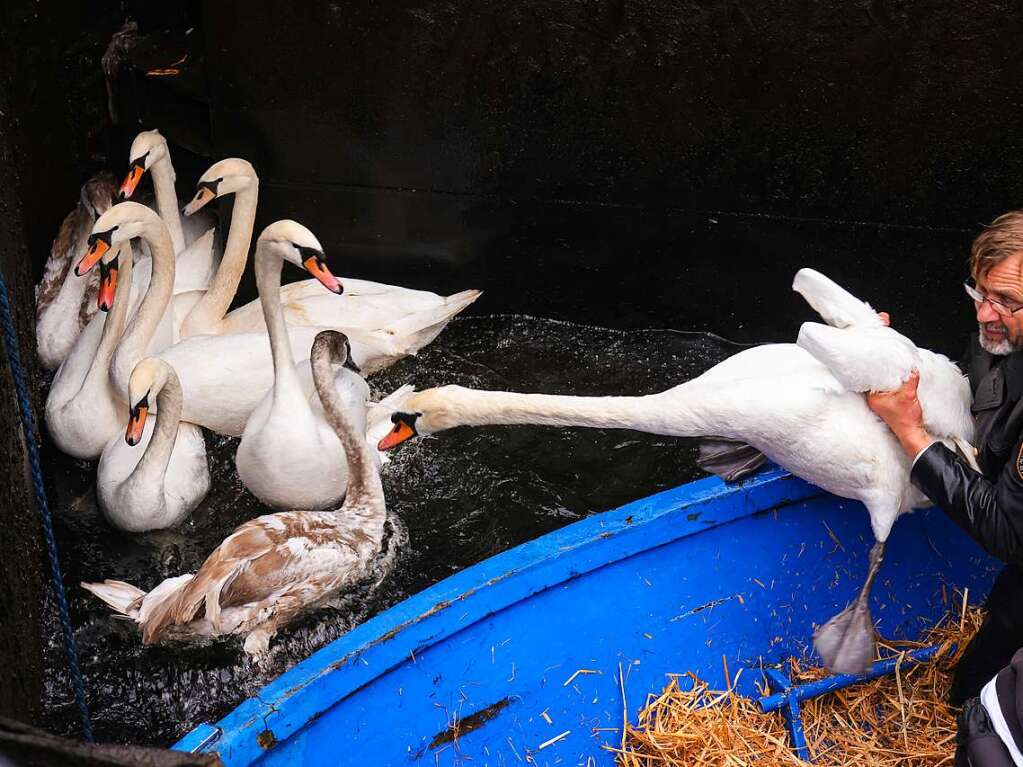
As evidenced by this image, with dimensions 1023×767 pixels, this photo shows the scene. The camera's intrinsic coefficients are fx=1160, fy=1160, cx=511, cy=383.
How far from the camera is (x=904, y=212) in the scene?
19.8ft

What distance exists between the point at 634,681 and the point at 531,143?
351 centimetres

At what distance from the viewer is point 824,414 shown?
3.71 m

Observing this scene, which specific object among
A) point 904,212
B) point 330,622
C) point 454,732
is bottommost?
point 330,622

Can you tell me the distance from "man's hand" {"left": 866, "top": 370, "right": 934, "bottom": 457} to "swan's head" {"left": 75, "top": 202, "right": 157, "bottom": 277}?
325 cm

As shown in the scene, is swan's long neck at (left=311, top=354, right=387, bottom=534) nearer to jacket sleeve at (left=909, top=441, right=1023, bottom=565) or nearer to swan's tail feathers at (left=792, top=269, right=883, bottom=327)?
swan's tail feathers at (left=792, top=269, right=883, bottom=327)

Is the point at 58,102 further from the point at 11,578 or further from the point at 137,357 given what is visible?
the point at 11,578

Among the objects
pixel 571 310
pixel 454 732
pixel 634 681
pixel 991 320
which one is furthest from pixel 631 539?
pixel 571 310

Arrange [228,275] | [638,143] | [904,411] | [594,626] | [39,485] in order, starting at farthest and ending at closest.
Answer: [638,143], [228,275], [594,626], [904,411], [39,485]

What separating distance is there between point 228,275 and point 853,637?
11.5ft

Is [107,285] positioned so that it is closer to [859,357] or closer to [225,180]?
[225,180]

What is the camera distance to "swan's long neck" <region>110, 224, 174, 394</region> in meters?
5.19

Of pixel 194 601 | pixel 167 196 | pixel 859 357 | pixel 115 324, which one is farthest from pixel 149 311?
pixel 859 357

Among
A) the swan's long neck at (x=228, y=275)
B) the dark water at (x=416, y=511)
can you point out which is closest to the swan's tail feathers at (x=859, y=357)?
the dark water at (x=416, y=511)

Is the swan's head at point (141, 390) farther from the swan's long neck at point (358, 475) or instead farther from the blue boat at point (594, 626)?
the blue boat at point (594, 626)
